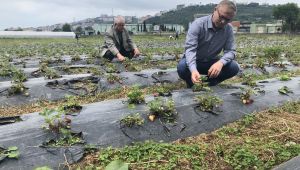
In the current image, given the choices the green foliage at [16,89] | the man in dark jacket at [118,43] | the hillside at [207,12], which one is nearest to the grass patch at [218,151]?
the green foliage at [16,89]

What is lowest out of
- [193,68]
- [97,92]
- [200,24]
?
[97,92]

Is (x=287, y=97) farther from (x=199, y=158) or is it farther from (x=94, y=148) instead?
(x=94, y=148)

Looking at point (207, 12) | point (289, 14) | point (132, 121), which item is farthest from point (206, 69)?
point (207, 12)

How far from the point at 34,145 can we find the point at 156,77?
191 inches

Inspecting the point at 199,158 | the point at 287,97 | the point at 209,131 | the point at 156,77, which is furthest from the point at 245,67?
the point at 199,158

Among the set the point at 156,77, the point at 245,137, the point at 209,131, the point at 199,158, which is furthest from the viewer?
the point at 156,77

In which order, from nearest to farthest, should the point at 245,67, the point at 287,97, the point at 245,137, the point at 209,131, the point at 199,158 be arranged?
the point at 199,158 < the point at 245,137 < the point at 209,131 < the point at 287,97 < the point at 245,67

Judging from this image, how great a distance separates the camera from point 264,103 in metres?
5.61

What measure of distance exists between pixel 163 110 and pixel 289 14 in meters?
66.4

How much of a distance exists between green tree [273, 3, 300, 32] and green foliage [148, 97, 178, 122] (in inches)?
2543

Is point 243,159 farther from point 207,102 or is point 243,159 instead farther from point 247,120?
point 207,102

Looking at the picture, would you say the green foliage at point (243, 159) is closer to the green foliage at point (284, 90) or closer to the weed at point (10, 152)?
the weed at point (10, 152)

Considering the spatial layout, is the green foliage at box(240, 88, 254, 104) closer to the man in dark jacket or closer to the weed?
the weed

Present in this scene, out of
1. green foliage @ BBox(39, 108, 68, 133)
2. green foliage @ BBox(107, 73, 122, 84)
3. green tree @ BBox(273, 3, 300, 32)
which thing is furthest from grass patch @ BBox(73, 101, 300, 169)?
green tree @ BBox(273, 3, 300, 32)
